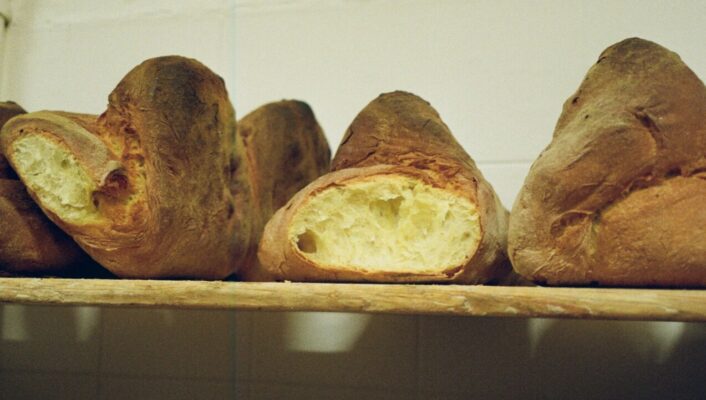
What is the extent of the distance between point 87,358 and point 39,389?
0.44 ft

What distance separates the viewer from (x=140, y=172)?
38.5 inches

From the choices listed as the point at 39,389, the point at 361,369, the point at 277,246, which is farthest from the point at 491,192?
the point at 39,389

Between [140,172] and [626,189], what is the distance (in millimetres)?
655

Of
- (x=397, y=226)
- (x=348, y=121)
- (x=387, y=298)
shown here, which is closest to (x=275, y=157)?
(x=348, y=121)

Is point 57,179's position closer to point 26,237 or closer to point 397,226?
point 26,237

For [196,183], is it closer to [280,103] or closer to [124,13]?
[280,103]

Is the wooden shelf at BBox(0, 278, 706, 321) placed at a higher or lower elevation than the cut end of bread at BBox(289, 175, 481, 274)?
lower

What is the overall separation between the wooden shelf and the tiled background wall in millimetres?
570

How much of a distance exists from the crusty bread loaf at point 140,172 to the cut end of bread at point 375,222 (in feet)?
0.56

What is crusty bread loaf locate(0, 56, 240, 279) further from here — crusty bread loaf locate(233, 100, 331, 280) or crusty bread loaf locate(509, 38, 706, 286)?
crusty bread loaf locate(509, 38, 706, 286)

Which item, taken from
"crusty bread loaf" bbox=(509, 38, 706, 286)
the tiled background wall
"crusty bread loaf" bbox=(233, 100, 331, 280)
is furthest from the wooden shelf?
the tiled background wall

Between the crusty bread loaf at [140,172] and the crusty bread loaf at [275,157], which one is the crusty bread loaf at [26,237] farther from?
the crusty bread loaf at [275,157]

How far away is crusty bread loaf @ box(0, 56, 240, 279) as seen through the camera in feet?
3.13

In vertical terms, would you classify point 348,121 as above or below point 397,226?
above
